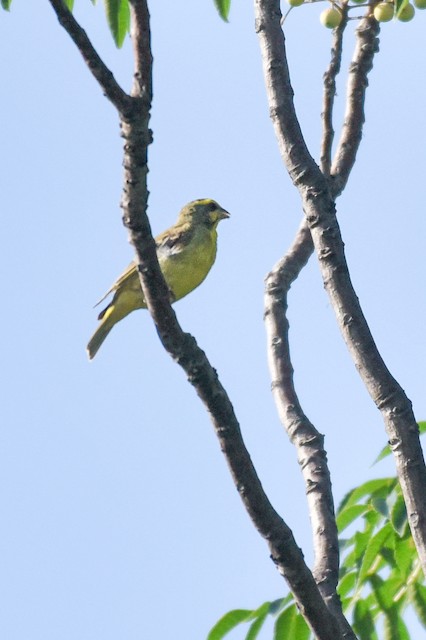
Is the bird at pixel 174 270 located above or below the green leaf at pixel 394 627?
above

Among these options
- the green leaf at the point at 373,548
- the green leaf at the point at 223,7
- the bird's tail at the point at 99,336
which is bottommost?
the green leaf at the point at 373,548

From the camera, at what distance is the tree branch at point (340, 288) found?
3.09 metres

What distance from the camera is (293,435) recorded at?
3.83m

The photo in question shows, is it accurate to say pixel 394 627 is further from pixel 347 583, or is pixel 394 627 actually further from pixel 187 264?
pixel 187 264

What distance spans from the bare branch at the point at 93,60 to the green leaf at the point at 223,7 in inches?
59.2

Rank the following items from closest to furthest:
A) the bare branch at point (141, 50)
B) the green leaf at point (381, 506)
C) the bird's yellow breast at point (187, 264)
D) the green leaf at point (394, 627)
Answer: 1. the bare branch at point (141, 50)
2. the green leaf at point (381, 506)
3. the green leaf at point (394, 627)
4. the bird's yellow breast at point (187, 264)

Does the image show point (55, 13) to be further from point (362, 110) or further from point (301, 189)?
point (362, 110)

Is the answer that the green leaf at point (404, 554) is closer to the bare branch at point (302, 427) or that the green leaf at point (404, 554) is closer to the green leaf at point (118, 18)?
the bare branch at point (302, 427)

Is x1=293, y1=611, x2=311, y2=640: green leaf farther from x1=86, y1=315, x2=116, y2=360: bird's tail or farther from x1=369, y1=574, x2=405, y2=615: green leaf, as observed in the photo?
x1=86, y1=315, x2=116, y2=360: bird's tail

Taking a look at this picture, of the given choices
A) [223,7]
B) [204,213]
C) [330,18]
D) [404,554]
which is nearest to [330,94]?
[330,18]

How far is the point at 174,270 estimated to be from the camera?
8.31m

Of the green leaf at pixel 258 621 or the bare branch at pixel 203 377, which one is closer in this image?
the bare branch at pixel 203 377

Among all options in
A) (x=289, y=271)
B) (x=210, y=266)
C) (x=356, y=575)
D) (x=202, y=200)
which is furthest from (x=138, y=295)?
(x=356, y=575)

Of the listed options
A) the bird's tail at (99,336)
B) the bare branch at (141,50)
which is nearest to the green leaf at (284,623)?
the bare branch at (141,50)
